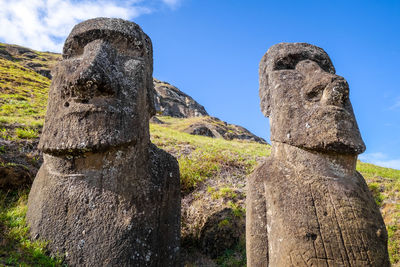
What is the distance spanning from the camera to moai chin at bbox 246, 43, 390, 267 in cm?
349

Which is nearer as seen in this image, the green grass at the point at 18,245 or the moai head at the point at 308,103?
the green grass at the point at 18,245

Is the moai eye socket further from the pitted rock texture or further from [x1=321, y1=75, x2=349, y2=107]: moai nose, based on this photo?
the pitted rock texture

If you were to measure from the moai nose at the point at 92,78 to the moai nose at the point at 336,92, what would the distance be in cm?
261

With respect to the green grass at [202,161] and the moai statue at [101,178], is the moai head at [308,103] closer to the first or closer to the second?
the moai statue at [101,178]

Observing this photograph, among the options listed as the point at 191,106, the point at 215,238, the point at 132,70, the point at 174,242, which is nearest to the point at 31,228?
the point at 174,242

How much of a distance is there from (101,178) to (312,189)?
7.96 ft

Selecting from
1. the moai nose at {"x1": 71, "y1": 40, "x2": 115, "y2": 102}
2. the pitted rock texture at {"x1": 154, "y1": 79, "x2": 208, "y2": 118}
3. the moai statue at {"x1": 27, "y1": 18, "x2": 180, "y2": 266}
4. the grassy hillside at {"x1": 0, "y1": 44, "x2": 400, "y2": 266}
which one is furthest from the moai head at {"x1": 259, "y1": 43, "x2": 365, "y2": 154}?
the pitted rock texture at {"x1": 154, "y1": 79, "x2": 208, "y2": 118}

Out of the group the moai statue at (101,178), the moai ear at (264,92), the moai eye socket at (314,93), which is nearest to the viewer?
the moai statue at (101,178)

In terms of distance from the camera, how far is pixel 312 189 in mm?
3775

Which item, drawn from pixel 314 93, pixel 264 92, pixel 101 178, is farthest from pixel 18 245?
A: pixel 314 93

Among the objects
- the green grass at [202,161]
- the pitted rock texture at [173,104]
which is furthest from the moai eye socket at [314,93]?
the pitted rock texture at [173,104]

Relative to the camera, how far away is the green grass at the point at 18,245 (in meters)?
3.49

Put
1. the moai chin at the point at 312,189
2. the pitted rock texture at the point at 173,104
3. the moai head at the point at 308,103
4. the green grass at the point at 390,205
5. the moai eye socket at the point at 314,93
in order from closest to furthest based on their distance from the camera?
the moai chin at the point at 312,189, the moai head at the point at 308,103, the moai eye socket at the point at 314,93, the green grass at the point at 390,205, the pitted rock texture at the point at 173,104

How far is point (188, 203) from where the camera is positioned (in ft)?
24.2
